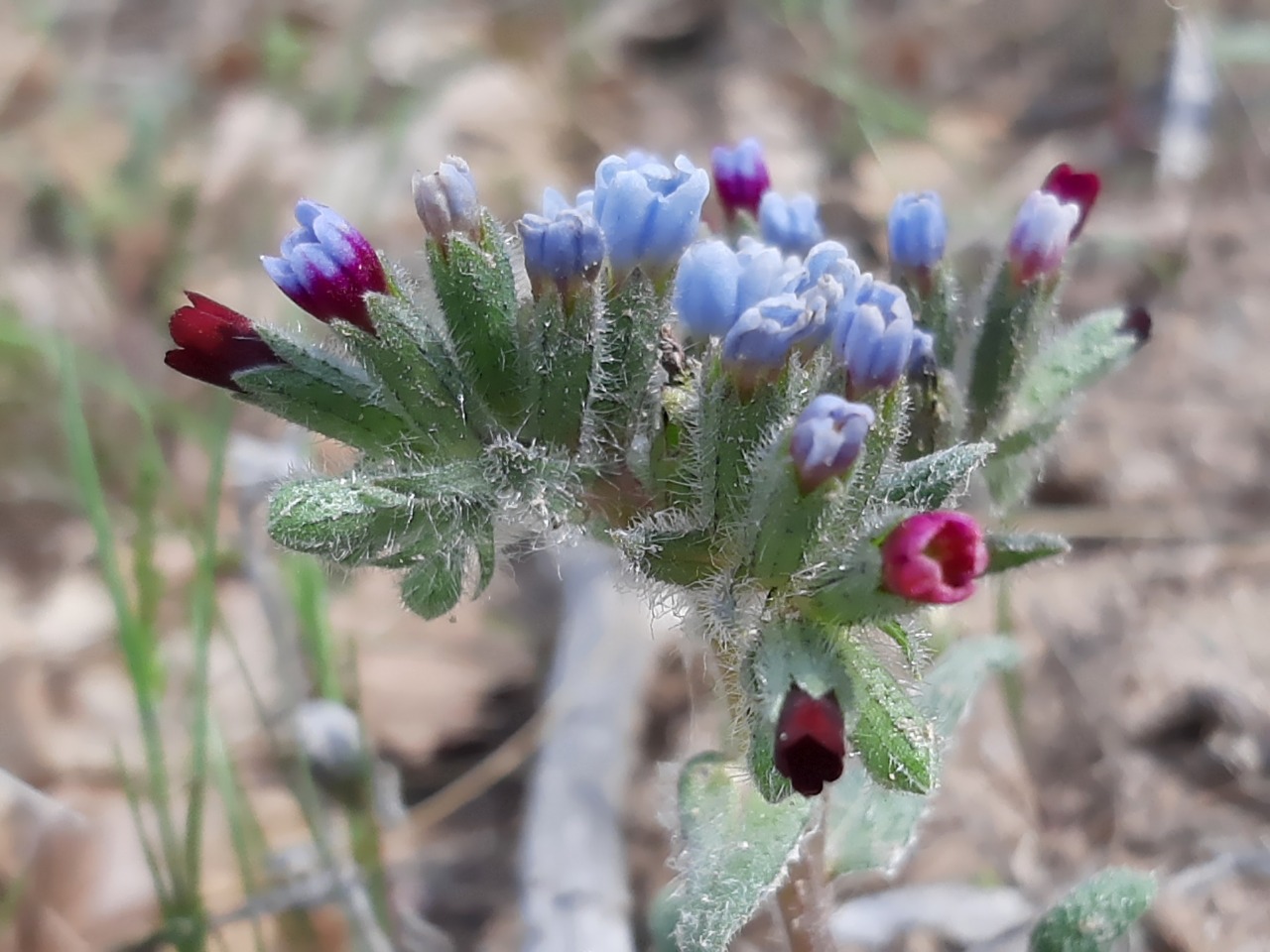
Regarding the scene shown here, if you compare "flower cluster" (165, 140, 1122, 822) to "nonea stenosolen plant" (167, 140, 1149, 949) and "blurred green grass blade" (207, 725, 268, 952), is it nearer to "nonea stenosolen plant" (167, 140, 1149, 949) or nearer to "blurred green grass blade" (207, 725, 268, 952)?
"nonea stenosolen plant" (167, 140, 1149, 949)

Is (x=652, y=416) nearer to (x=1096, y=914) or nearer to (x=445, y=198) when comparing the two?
(x=445, y=198)

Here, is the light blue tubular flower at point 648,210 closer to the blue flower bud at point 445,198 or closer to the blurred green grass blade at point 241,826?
the blue flower bud at point 445,198

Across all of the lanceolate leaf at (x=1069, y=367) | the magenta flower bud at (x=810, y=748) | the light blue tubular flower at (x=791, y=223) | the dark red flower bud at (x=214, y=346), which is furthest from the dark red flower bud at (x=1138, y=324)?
the dark red flower bud at (x=214, y=346)

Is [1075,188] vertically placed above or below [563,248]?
below

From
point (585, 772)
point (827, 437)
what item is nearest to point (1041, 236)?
point (827, 437)

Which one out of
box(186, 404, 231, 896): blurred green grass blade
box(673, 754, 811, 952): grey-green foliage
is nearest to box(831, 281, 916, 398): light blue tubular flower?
box(673, 754, 811, 952): grey-green foliage

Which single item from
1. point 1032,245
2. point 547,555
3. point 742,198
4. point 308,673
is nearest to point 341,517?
point 742,198
